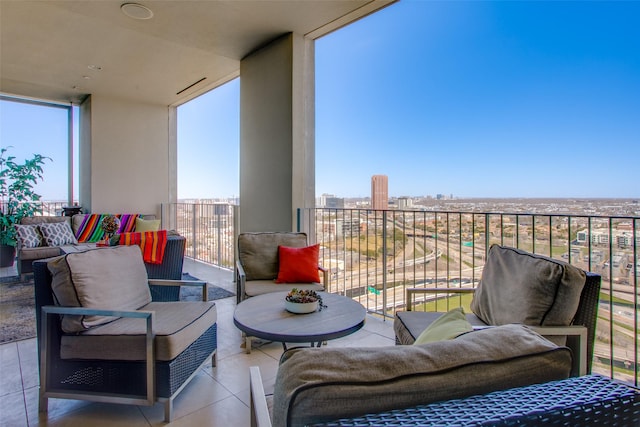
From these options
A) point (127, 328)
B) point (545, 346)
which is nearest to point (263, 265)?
point (127, 328)

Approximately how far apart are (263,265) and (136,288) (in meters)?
1.18

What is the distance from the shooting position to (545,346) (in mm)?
718

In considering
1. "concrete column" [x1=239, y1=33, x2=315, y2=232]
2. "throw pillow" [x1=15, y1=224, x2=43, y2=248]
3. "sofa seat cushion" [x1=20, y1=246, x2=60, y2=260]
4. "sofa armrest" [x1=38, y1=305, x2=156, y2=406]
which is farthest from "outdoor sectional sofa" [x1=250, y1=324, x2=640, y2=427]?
"throw pillow" [x1=15, y1=224, x2=43, y2=248]

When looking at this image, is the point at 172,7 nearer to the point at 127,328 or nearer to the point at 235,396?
the point at 127,328

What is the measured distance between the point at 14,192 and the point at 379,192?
6093mm

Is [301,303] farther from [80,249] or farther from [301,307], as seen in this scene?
[80,249]

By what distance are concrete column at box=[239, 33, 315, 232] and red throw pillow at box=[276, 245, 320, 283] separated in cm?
80

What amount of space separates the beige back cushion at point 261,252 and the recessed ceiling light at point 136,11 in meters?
2.54

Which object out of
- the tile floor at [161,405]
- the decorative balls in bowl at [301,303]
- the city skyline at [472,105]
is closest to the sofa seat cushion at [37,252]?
the city skyline at [472,105]

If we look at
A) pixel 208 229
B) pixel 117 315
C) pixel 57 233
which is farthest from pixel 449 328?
pixel 57 233

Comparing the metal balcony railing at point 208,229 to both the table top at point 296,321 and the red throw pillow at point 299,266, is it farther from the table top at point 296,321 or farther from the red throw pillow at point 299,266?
the table top at point 296,321

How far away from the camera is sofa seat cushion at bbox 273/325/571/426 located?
22.2 inches

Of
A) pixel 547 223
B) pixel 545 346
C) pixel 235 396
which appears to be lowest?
pixel 235 396

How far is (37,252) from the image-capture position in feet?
15.6
